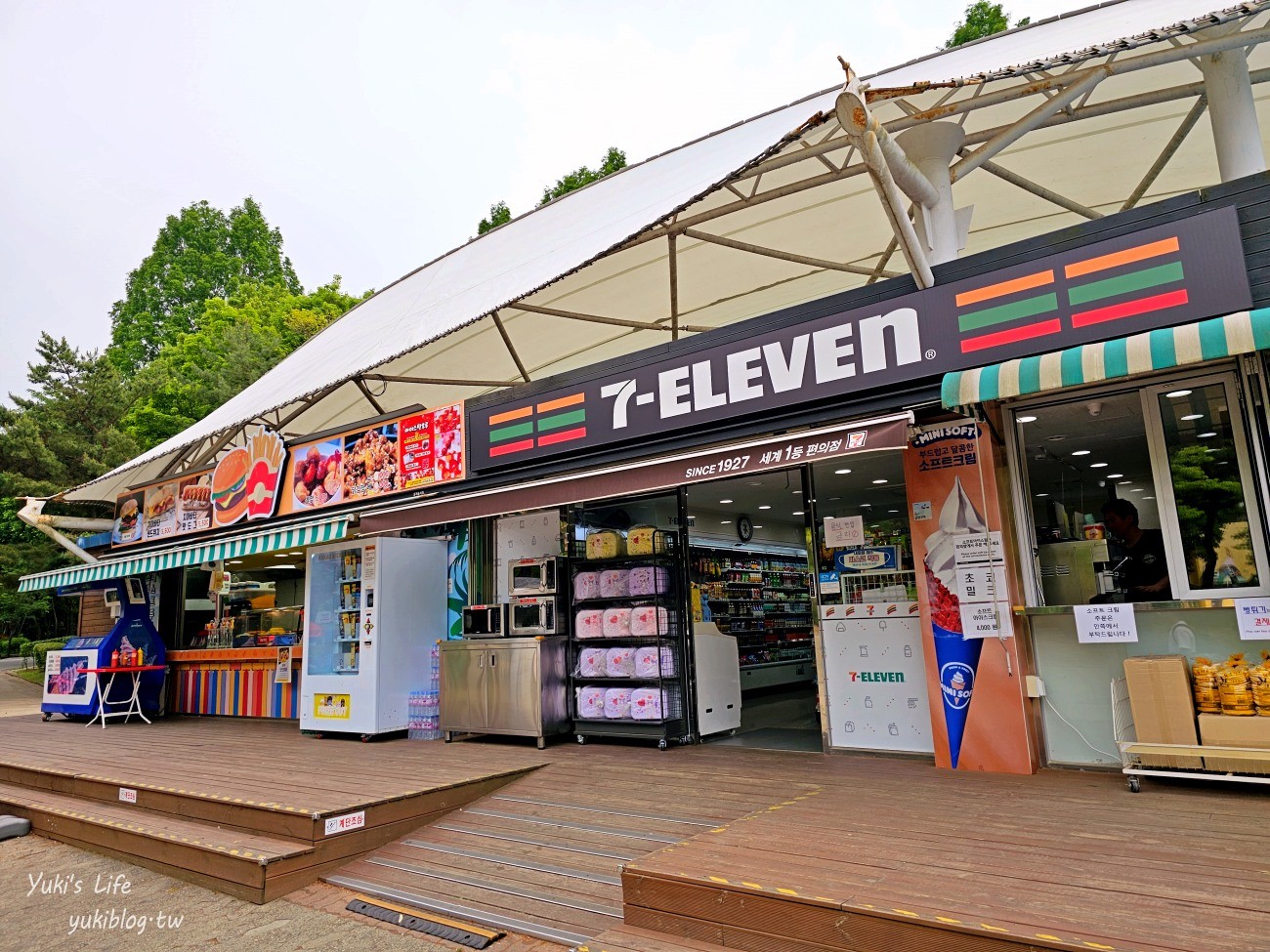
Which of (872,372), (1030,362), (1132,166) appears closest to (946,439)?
(872,372)

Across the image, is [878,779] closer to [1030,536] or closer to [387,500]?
[1030,536]

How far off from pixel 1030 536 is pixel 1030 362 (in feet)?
5.02

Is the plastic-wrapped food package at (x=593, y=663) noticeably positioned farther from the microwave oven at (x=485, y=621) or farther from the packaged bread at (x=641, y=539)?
the packaged bread at (x=641, y=539)

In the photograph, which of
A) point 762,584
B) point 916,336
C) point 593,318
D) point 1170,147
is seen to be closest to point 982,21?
point 1170,147

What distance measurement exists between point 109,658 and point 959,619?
11.3 m

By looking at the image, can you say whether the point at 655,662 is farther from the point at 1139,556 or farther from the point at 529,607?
the point at 1139,556

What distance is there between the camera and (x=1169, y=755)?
4195 millimetres

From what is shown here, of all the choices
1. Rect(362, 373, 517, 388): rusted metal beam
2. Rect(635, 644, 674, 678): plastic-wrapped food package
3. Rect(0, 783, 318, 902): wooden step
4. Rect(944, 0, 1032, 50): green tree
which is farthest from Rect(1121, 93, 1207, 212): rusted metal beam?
Rect(944, 0, 1032, 50): green tree

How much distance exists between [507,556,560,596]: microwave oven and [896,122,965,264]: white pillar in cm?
447

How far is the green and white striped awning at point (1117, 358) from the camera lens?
3.65 metres

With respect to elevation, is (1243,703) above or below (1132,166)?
below

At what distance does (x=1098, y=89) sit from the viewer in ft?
22.3

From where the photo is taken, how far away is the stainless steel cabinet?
23.9 feet

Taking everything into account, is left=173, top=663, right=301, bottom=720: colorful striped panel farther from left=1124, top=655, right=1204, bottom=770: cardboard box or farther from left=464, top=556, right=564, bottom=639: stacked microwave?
left=1124, top=655, right=1204, bottom=770: cardboard box
